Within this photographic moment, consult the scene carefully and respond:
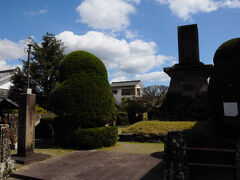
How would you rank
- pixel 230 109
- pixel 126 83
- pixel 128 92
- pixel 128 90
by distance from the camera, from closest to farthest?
pixel 230 109 < pixel 128 92 < pixel 128 90 < pixel 126 83

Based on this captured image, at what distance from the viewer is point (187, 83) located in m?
7.32

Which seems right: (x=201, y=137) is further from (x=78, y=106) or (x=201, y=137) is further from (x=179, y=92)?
(x=78, y=106)

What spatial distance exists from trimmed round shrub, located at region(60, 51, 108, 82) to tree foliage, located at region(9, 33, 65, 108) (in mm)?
15538

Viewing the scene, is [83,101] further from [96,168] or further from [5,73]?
[5,73]

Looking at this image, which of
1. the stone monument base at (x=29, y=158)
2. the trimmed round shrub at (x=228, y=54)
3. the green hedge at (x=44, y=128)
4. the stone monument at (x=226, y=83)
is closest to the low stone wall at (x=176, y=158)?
the stone monument at (x=226, y=83)

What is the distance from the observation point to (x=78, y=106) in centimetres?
902

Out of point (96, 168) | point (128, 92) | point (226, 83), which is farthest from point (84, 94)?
point (128, 92)

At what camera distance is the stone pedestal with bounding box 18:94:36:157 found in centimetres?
686

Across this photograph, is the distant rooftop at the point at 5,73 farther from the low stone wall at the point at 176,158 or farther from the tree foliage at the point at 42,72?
the low stone wall at the point at 176,158

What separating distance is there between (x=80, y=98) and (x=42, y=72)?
63.7 ft

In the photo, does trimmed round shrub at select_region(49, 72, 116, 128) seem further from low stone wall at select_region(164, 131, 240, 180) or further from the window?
the window

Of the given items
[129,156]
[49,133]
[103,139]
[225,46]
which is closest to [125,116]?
[49,133]

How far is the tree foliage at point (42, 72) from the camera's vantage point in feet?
80.7

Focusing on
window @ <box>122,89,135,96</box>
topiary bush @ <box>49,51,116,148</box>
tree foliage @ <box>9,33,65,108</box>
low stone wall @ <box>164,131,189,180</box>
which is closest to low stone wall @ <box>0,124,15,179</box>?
topiary bush @ <box>49,51,116,148</box>
